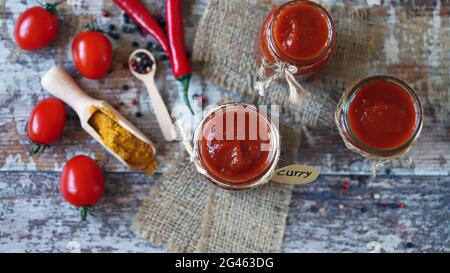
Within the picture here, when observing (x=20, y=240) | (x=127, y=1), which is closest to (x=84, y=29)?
(x=127, y=1)

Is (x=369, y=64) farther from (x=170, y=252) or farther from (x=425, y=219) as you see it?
(x=170, y=252)

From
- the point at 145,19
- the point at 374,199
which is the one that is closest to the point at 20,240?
the point at 145,19

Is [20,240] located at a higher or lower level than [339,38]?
lower

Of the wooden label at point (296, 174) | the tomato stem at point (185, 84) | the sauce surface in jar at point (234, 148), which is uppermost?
the tomato stem at point (185, 84)

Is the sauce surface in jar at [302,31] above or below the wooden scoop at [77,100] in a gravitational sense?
above

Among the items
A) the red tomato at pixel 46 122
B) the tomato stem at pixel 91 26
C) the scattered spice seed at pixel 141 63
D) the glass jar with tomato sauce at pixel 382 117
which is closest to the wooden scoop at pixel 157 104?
the scattered spice seed at pixel 141 63

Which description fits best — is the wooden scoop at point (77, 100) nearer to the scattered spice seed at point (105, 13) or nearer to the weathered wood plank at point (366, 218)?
the scattered spice seed at point (105, 13)

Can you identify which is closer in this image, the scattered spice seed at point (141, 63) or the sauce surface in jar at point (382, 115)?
the sauce surface in jar at point (382, 115)
